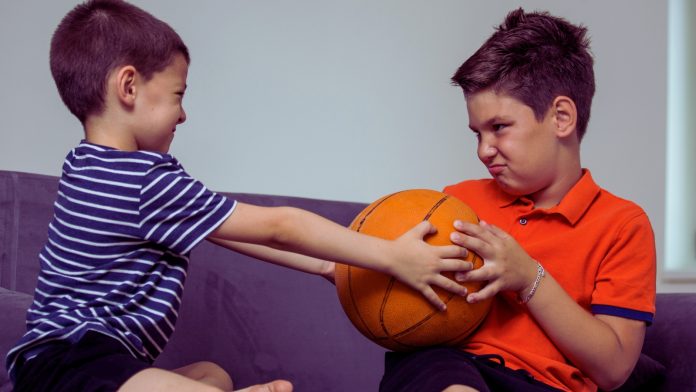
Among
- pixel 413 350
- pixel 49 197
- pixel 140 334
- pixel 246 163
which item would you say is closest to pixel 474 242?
pixel 413 350

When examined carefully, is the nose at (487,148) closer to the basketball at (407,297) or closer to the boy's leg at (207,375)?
the basketball at (407,297)

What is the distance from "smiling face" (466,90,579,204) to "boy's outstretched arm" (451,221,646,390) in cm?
21

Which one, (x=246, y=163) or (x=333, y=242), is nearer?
(x=333, y=242)

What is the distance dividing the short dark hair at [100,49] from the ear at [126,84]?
2 cm

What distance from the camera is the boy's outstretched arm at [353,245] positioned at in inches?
58.2

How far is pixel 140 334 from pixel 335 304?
3.12ft

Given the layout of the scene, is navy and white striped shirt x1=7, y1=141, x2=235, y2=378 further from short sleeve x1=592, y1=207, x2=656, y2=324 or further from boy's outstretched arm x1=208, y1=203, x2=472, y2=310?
short sleeve x1=592, y1=207, x2=656, y2=324

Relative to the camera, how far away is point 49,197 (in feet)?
6.95

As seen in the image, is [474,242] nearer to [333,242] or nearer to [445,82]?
[333,242]

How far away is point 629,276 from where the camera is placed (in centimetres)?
166

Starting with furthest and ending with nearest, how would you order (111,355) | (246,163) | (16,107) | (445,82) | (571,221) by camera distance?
(445,82), (246,163), (16,107), (571,221), (111,355)

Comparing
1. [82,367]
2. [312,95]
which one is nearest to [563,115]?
[82,367]

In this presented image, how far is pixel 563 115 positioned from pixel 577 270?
36 centimetres

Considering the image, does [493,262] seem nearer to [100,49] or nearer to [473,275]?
[473,275]
